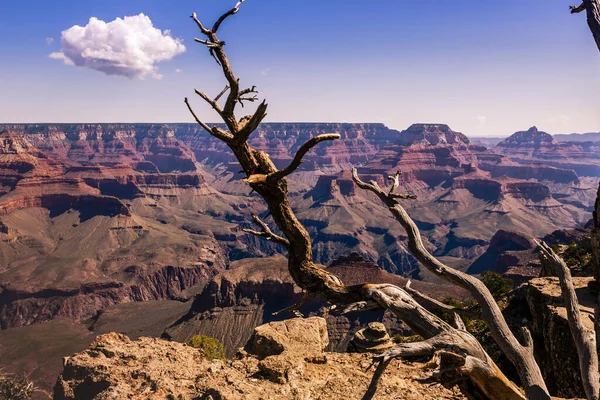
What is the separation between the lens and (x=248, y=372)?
15.2 m

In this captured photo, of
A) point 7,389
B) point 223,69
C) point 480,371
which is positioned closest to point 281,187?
point 223,69

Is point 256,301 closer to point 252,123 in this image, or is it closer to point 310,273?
point 310,273

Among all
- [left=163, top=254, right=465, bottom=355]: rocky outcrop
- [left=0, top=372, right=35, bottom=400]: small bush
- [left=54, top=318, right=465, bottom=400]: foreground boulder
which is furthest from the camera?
[left=163, top=254, right=465, bottom=355]: rocky outcrop

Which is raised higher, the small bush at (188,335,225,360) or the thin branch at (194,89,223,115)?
the thin branch at (194,89,223,115)

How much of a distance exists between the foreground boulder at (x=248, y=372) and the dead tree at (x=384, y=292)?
1169 mm

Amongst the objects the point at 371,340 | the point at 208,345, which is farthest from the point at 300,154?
the point at 208,345

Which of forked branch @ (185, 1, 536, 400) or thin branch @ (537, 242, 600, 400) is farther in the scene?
thin branch @ (537, 242, 600, 400)

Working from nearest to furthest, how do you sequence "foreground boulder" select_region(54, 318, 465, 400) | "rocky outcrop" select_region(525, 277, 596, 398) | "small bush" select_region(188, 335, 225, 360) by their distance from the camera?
"foreground boulder" select_region(54, 318, 465, 400) < "rocky outcrop" select_region(525, 277, 596, 398) < "small bush" select_region(188, 335, 225, 360)

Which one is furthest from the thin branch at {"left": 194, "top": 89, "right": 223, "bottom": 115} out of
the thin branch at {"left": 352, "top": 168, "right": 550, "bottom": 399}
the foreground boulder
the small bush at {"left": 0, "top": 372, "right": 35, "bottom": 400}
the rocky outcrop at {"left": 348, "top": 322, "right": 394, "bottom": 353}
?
the small bush at {"left": 0, "top": 372, "right": 35, "bottom": 400}

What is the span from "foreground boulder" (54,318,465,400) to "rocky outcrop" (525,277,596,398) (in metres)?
5.89

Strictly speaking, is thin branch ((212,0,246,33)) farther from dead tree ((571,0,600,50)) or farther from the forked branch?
dead tree ((571,0,600,50))

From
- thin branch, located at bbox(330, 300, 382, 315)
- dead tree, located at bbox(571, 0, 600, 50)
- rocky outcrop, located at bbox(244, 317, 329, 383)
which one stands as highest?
dead tree, located at bbox(571, 0, 600, 50)

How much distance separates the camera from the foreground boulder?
12586 millimetres

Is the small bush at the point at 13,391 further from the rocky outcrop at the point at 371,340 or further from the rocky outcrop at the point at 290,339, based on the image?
the rocky outcrop at the point at 371,340
